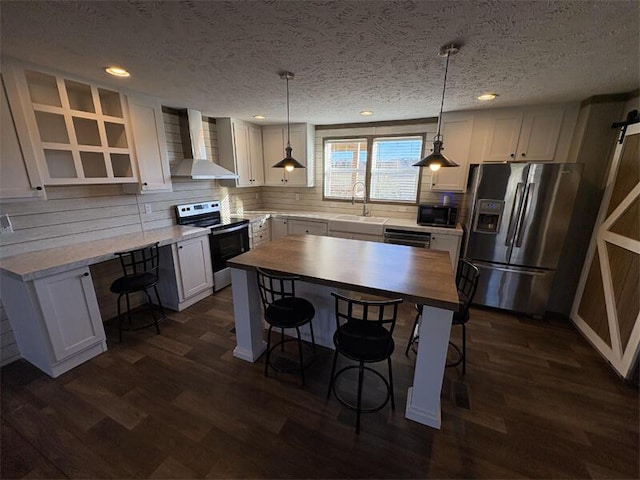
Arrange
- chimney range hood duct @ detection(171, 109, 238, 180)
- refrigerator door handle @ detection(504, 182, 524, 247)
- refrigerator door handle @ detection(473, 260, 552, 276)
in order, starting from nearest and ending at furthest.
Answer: refrigerator door handle @ detection(504, 182, 524, 247)
refrigerator door handle @ detection(473, 260, 552, 276)
chimney range hood duct @ detection(171, 109, 238, 180)

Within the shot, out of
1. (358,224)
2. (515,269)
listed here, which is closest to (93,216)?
(358,224)

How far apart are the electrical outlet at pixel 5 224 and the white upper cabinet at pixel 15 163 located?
A: 1.10 feet

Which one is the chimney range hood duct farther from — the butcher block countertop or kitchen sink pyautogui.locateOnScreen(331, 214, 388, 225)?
kitchen sink pyautogui.locateOnScreen(331, 214, 388, 225)

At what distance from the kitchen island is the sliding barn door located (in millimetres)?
1541

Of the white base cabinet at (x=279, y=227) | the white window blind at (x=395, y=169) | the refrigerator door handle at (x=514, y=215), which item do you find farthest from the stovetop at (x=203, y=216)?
the refrigerator door handle at (x=514, y=215)

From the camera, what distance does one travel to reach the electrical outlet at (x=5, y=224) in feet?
6.73

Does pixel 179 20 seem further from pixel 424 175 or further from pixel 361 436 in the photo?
pixel 424 175

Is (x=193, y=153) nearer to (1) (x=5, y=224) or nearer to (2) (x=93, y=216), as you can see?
(2) (x=93, y=216)

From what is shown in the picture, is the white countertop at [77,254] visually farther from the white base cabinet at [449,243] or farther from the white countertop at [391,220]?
the white base cabinet at [449,243]

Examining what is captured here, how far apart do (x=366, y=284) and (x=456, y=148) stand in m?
2.74

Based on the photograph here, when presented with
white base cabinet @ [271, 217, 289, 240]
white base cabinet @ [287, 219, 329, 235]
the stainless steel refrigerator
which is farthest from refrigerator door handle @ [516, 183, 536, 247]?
white base cabinet @ [271, 217, 289, 240]

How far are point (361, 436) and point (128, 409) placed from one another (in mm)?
1623

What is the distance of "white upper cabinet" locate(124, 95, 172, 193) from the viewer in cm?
266

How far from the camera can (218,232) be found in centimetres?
340
